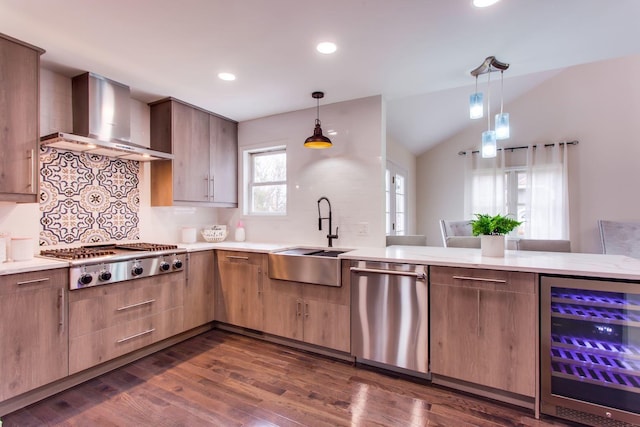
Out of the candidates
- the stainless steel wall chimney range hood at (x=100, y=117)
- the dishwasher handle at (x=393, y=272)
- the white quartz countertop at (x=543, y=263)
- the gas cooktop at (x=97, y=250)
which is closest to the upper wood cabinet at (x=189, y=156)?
the stainless steel wall chimney range hood at (x=100, y=117)

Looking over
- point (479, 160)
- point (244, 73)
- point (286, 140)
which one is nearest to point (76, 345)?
point (244, 73)

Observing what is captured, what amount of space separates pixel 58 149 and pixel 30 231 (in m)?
0.72

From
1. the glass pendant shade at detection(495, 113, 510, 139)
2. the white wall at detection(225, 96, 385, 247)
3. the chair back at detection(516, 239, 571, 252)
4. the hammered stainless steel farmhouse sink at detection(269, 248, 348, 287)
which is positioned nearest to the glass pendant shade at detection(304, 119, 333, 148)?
the white wall at detection(225, 96, 385, 247)

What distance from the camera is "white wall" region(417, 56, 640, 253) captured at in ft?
14.1

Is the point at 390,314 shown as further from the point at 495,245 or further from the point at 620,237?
the point at 620,237

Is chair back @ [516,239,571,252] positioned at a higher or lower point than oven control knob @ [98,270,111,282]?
higher

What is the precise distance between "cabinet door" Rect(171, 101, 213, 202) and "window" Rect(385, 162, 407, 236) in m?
2.66

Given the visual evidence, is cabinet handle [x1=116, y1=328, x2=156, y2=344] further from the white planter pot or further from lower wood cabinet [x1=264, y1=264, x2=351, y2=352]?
the white planter pot

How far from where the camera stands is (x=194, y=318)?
2.96 meters

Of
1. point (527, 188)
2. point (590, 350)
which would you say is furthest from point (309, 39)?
point (527, 188)

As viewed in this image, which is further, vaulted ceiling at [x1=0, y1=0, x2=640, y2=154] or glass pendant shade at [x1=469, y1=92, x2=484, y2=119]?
glass pendant shade at [x1=469, y1=92, x2=484, y2=119]

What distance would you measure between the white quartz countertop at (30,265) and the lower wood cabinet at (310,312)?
1.59 m

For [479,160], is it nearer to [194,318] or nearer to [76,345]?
[194,318]

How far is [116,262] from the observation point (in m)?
2.31
